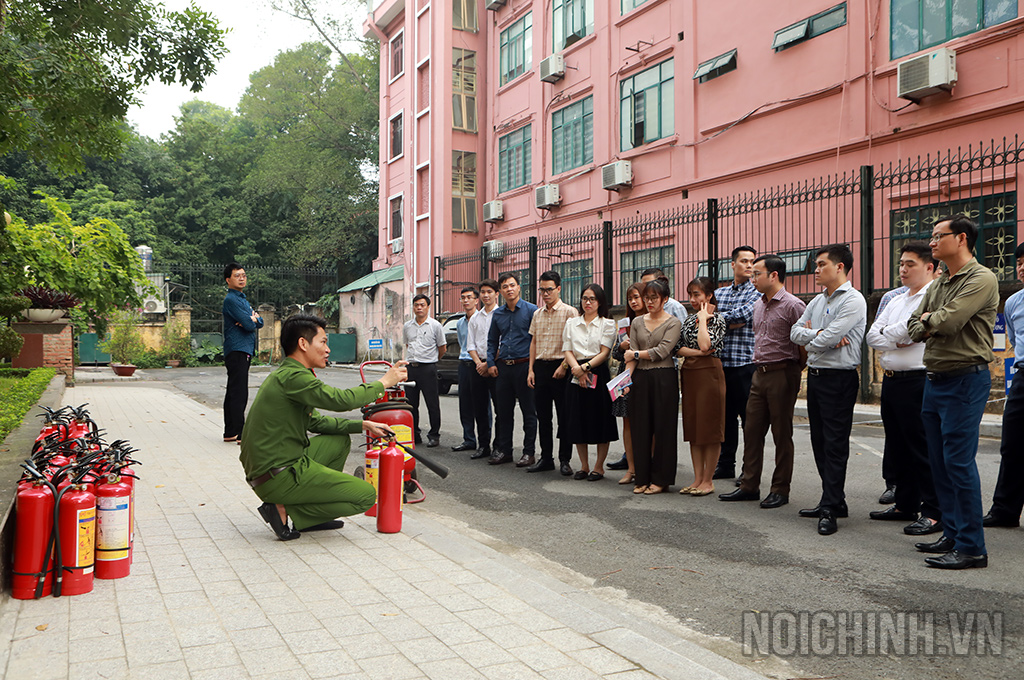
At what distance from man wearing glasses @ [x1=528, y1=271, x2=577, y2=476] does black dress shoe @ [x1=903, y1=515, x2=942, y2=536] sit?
10.7ft

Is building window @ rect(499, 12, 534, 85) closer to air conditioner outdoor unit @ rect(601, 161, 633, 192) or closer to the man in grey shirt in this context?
air conditioner outdoor unit @ rect(601, 161, 633, 192)

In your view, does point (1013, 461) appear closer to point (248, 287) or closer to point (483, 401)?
point (483, 401)

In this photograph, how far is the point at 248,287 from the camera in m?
37.0

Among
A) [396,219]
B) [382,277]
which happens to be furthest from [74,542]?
[396,219]

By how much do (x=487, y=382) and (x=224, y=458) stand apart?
3034 millimetres

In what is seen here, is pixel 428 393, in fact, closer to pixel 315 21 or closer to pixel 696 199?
pixel 696 199

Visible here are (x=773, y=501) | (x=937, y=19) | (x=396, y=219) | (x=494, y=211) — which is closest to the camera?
(x=773, y=501)

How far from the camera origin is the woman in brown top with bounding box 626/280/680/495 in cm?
703

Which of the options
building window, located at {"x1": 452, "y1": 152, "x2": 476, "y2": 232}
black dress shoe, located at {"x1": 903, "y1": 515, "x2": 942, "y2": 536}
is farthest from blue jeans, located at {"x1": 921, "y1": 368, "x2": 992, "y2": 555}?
building window, located at {"x1": 452, "y1": 152, "x2": 476, "y2": 232}

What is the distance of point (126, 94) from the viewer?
1002 centimetres

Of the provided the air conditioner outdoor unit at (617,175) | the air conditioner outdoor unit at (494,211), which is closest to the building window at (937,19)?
the air conditioner outdoor unit at (617,175)

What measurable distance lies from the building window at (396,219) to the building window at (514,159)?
6223 mm

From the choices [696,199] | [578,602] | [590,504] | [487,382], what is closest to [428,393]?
[487,382]

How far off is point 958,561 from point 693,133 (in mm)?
14725
